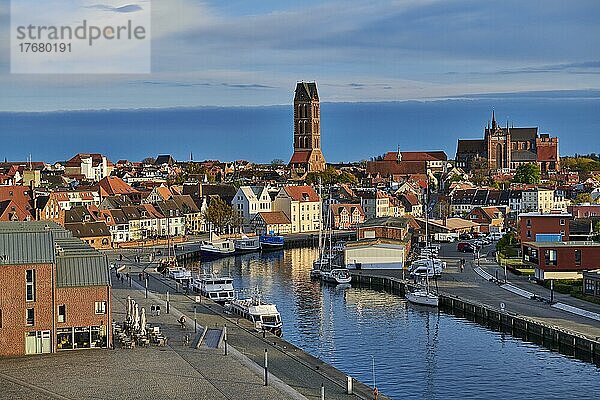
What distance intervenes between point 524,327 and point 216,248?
30205 millimetres

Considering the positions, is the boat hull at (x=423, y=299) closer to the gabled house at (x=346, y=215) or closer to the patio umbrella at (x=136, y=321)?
the patio umbrella at (x=136, y=321)

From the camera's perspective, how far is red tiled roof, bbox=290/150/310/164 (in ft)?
405

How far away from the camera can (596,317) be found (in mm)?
32219

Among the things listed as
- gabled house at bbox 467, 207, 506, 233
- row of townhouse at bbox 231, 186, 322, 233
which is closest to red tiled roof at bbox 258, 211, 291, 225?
row of townhouse at bbox 231, 186, 322, 233

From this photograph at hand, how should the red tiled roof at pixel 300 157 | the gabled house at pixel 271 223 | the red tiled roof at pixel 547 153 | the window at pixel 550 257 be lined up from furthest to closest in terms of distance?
the red tiled roof at pixel 547 153 < the red tiled roof at pixel 300 157 < the gabled house at pixel 271 223 < the window at pixel 550 257

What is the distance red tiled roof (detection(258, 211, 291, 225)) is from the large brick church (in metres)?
67.2

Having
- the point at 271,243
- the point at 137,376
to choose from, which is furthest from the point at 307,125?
the point at 137,376

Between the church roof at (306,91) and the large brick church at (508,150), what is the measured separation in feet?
83.3

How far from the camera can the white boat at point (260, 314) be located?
32.5 m

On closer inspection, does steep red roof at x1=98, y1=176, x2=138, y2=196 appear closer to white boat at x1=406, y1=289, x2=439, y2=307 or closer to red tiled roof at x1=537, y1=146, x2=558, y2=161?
white boat at x1=406, y1=289, x2=439, y2=307

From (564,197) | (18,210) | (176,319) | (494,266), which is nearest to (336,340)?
(176,319)

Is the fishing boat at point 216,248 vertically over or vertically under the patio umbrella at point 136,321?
over

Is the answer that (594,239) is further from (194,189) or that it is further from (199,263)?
(194,189)

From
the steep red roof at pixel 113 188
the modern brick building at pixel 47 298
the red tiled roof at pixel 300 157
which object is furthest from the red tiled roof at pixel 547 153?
the modern brick building at pixel 47 298
